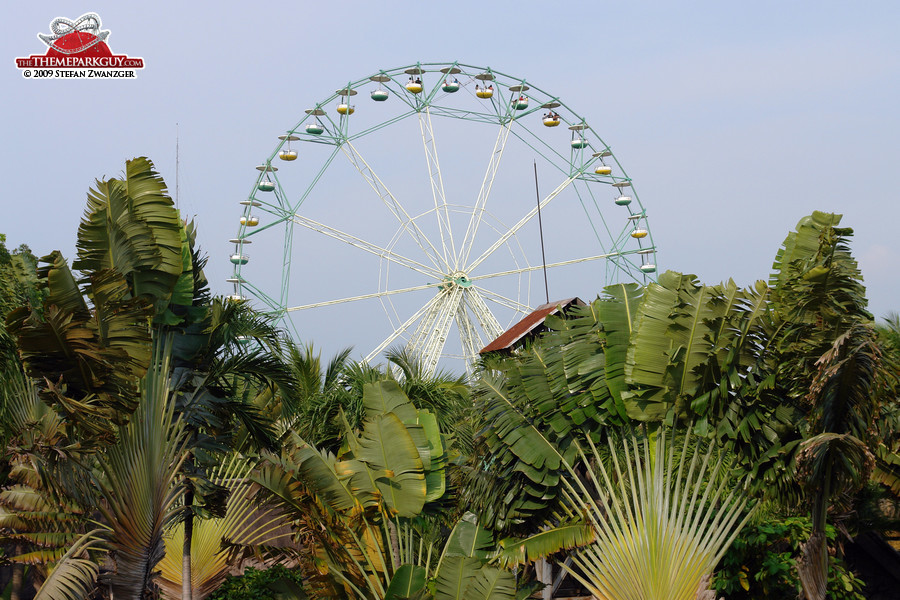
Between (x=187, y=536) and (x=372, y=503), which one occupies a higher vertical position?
(x=372, y=503)

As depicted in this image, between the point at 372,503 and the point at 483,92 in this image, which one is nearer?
the point at 372,503

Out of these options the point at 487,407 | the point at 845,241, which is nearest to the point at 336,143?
the point at 487,407

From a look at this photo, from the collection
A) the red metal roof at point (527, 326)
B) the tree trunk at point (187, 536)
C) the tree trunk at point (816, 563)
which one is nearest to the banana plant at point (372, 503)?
the tree trunk at point (187, 536)

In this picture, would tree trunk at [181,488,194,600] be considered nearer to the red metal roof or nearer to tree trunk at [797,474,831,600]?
tree trunk at [797,474,831,600]

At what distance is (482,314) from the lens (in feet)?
100

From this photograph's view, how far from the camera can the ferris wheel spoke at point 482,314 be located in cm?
3017

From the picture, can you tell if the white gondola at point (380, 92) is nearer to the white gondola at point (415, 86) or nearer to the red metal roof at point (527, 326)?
the white gondola at point (415, 86)

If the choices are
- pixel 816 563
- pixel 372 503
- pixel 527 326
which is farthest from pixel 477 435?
pixel 527 326

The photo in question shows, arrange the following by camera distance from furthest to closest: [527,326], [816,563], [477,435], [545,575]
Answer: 1. [527,326]
2. [545,575]
3. [477,435]
4. [816,563]

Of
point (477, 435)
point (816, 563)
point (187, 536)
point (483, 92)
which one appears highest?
point (483, 92)

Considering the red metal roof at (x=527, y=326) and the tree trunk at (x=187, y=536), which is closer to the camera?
the tree trunk at (x=187, y=536)

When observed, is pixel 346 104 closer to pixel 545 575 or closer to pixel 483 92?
pixel 483 92

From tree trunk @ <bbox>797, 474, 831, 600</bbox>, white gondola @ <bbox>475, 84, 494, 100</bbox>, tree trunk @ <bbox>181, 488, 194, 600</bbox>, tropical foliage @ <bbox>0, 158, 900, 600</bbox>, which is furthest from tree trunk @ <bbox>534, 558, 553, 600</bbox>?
white gondola @ <bbox>475, 84, 494, 100</bbox>

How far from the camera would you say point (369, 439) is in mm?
13664
